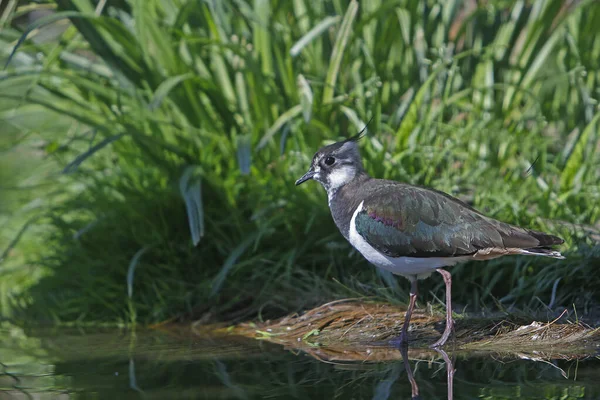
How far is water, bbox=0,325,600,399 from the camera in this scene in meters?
2.66

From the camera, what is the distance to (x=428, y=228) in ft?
11.0

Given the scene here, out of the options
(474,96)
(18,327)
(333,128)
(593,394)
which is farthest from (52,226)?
(593,394)

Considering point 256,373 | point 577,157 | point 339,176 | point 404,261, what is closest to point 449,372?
point 404,261

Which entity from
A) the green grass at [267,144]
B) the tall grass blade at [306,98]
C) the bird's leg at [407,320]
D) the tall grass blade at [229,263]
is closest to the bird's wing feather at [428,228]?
the bird's leg at [407,320]

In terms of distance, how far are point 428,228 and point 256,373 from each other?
892mm

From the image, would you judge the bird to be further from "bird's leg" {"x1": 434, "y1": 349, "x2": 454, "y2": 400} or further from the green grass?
the green grass

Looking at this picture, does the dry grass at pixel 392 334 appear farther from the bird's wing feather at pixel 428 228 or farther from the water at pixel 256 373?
the bird's wing feather at pixel 428 228

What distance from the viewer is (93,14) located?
A: 4203mm

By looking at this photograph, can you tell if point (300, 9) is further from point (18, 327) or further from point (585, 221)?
point (18, 327)

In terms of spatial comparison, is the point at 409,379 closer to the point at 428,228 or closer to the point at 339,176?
the point at 428,228

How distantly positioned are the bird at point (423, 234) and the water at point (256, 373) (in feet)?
1.16

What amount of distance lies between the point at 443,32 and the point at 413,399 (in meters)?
2.93

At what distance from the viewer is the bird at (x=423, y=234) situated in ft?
10.7

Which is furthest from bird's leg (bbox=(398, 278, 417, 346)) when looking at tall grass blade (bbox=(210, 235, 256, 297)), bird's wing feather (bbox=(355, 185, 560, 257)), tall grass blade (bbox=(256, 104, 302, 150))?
tall grass blade (bbox=(256, 104, 302, 150))
